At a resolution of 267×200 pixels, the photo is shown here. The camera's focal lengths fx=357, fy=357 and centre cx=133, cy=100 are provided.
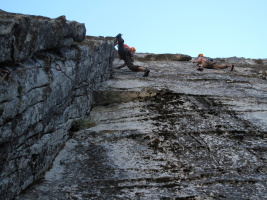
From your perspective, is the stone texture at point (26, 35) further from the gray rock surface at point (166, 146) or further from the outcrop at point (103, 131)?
the gray rock surface at point (166, 146)

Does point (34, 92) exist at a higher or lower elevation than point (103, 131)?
higher

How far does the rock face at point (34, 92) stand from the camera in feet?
13.1

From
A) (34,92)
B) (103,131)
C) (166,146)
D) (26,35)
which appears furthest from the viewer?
(103,131)

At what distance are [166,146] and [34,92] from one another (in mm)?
2612

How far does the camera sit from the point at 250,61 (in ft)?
55.8

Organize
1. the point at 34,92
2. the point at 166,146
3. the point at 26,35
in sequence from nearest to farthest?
the point at 26,35 < the point at 34,92 < the point at 166,146

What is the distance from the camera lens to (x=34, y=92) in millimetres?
4664

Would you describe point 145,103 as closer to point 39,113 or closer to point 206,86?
point 206,86

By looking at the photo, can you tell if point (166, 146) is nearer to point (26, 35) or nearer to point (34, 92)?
point (34, 92)

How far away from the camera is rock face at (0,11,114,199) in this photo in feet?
13.1

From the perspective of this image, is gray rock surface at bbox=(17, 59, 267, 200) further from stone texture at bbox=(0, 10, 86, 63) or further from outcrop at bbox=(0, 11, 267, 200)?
stone texture at bbox=(0, 10, 86, 63)

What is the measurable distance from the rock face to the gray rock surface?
13.1 inches

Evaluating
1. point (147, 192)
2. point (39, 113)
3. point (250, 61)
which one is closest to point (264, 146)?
point (147, 192)

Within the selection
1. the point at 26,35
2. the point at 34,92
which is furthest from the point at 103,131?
the point at 26,35
